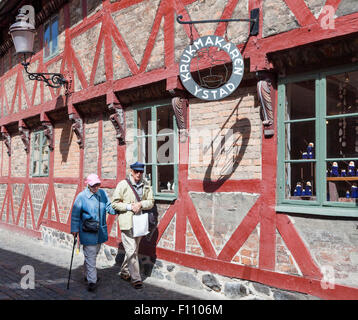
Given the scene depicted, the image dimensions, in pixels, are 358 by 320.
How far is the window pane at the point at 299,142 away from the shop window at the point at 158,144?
1808 millimetres

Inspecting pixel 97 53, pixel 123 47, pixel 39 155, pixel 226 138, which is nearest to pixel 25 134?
pixel 39 155

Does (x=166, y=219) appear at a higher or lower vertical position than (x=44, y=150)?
lower

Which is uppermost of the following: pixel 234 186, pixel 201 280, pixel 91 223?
pixel 234 186

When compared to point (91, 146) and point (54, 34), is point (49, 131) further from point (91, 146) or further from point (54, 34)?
point (54, 34)

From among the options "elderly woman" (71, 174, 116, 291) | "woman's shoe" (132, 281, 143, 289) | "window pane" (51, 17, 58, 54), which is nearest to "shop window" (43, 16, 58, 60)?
"window pane" (51, 17, 58, 54)

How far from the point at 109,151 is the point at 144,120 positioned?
1018 millimetres

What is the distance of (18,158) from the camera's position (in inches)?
A: 478

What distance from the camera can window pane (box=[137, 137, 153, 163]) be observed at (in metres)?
6.94

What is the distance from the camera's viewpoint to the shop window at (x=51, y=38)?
9541 mm

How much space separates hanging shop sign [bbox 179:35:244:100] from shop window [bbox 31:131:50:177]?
608 cm

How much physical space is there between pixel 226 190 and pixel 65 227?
4988 mm

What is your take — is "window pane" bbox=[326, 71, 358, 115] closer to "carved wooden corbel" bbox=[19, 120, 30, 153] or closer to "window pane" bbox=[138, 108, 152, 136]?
"window pane" bbox=[138, 108, 152, 136]

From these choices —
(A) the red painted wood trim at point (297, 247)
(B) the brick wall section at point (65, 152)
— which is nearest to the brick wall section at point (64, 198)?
(B) the brick wall section at point (65, 152)

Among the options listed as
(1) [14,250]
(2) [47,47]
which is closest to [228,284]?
(1) [14,250]
